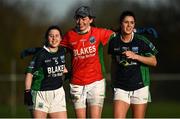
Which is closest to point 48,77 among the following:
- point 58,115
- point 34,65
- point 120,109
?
point 34,65

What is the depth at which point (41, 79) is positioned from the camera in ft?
28.6

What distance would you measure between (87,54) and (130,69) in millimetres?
621

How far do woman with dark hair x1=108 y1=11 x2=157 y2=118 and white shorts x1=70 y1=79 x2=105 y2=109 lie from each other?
0.70ft

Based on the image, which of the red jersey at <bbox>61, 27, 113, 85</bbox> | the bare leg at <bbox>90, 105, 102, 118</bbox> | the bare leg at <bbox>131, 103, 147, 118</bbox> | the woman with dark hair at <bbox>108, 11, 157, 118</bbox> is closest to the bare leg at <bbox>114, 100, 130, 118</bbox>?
the woman with dark hair at <bbox>108, 11, 157, 118</bbox>

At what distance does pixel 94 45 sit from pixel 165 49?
22265mm

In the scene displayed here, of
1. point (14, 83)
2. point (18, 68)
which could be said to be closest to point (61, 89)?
point (14, 83)

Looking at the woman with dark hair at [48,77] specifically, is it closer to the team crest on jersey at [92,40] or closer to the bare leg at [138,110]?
the team crest on jersey at [92,40]

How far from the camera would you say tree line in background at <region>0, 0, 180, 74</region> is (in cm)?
3047

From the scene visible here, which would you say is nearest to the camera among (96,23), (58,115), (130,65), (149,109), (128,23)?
(128,23)

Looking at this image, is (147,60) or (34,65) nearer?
(147,60)

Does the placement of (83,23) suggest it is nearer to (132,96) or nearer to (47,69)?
(47,69)

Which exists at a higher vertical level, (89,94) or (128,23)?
(128,23)

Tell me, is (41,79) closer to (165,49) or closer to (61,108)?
(61,108)

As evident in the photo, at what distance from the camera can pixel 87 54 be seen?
28.2ft
